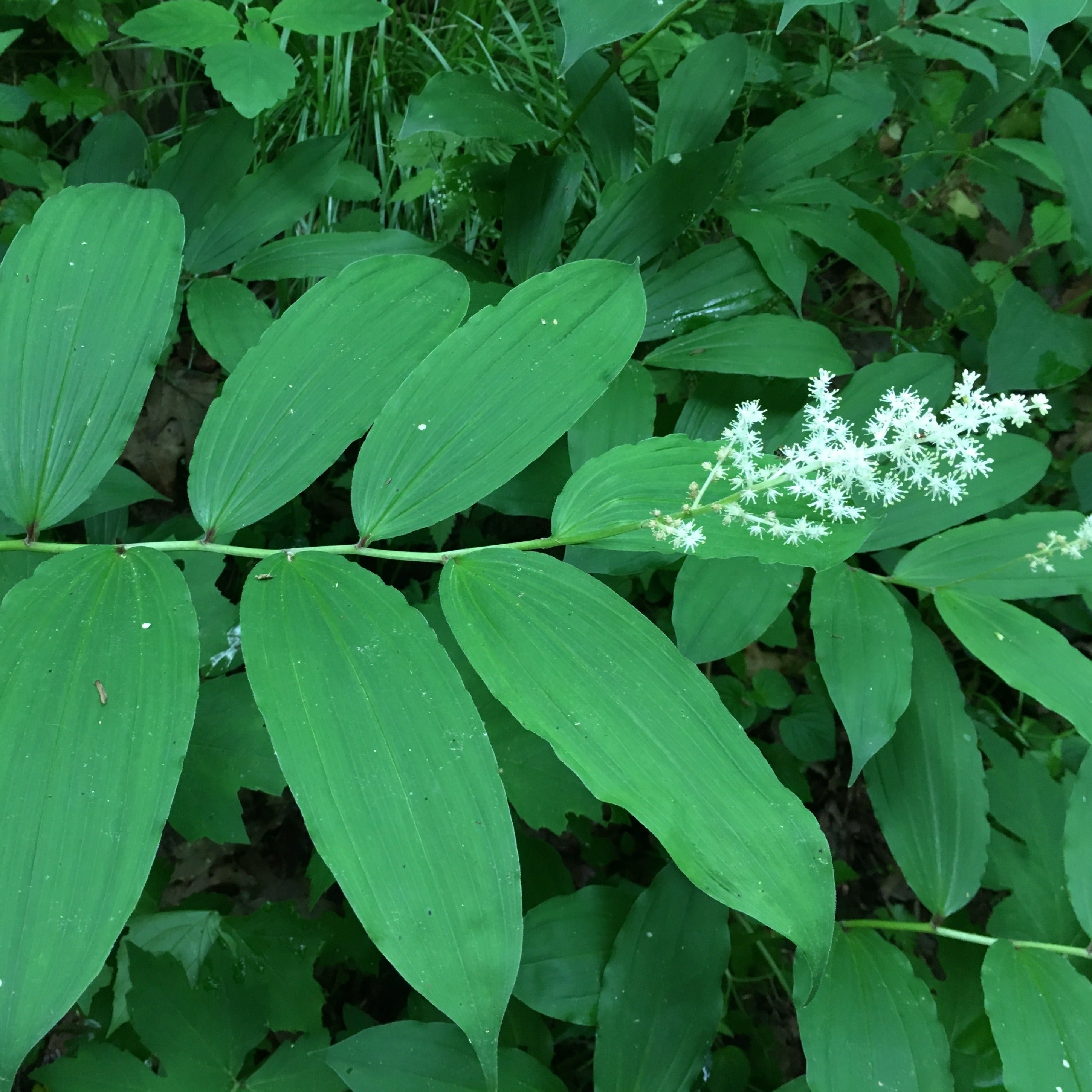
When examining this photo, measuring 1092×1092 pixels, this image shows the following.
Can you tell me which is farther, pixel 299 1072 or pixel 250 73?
pixel 250 73

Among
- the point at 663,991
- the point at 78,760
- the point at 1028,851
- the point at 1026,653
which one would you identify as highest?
the point at 78,760

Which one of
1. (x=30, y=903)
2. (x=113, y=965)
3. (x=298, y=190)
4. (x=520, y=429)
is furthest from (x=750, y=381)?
(x=113, y=965)

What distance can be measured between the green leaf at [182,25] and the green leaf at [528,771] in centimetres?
153

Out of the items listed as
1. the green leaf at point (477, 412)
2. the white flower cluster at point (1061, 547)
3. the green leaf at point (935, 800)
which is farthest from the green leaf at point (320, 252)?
the green leaf at point (935, 800)

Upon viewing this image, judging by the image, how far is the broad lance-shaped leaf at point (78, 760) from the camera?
84cm

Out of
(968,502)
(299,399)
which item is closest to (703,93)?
(968,502)

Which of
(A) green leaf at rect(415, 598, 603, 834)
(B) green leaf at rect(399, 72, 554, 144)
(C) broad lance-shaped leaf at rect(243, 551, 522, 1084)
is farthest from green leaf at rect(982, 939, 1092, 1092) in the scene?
(B) green leaf at rect(399, 72, 554, 144)

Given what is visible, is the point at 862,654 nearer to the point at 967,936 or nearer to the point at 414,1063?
the point at 967,936

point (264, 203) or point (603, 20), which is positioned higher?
point (603, 20)

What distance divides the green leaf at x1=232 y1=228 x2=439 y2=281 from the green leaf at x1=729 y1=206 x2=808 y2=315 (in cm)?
84

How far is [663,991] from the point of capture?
155 centimetres

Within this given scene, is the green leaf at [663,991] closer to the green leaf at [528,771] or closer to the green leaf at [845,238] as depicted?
the green leaf at [528,771]

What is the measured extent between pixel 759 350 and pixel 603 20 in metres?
0.82

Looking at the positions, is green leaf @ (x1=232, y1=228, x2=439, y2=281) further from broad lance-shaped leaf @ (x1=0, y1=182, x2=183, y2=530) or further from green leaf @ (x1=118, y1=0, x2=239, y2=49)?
broad lance-shaped leaf @ (x1=0, y1=182, x2=183, y2=530)
